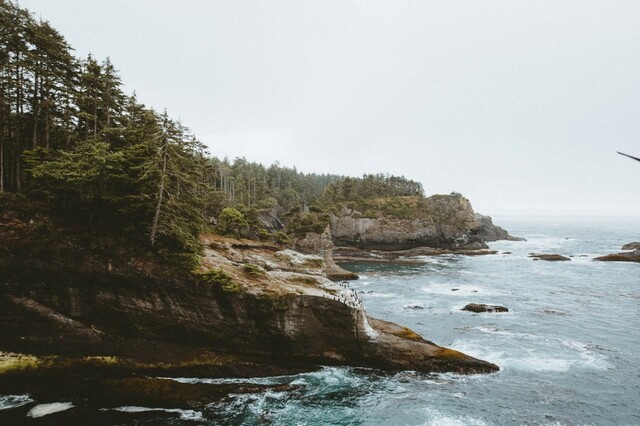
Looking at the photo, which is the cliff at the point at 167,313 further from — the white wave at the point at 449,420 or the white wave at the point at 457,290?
the white wave at the point at 457,290

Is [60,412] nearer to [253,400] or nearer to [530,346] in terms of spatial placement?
[253,400]

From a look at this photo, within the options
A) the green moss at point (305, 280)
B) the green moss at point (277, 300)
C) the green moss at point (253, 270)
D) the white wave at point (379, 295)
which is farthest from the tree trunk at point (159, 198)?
the white wave at point (379, 295)

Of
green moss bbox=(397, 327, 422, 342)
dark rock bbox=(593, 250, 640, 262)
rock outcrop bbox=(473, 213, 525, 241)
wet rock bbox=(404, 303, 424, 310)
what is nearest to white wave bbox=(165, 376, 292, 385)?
green moss bbox=(397, 327, 422, 342)

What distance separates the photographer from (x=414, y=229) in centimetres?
9106

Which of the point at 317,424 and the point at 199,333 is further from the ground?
the point at 199,333

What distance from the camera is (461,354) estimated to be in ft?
78.7

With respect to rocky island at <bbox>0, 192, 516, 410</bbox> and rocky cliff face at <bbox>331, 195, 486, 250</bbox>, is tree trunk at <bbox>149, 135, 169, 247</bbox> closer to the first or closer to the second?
rocky island at <bbox>0, 192, 516, 410</bbox>

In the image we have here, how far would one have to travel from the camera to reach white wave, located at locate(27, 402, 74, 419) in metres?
17.5

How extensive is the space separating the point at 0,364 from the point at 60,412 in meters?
5.26

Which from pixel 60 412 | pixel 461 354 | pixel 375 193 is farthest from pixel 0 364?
pixel 375 193

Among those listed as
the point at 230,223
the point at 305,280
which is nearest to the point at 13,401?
the point at 305,280

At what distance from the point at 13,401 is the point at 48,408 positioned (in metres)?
2.20

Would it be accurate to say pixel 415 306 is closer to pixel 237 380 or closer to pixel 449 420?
pixel 449 420

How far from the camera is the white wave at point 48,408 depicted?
57.4ft
